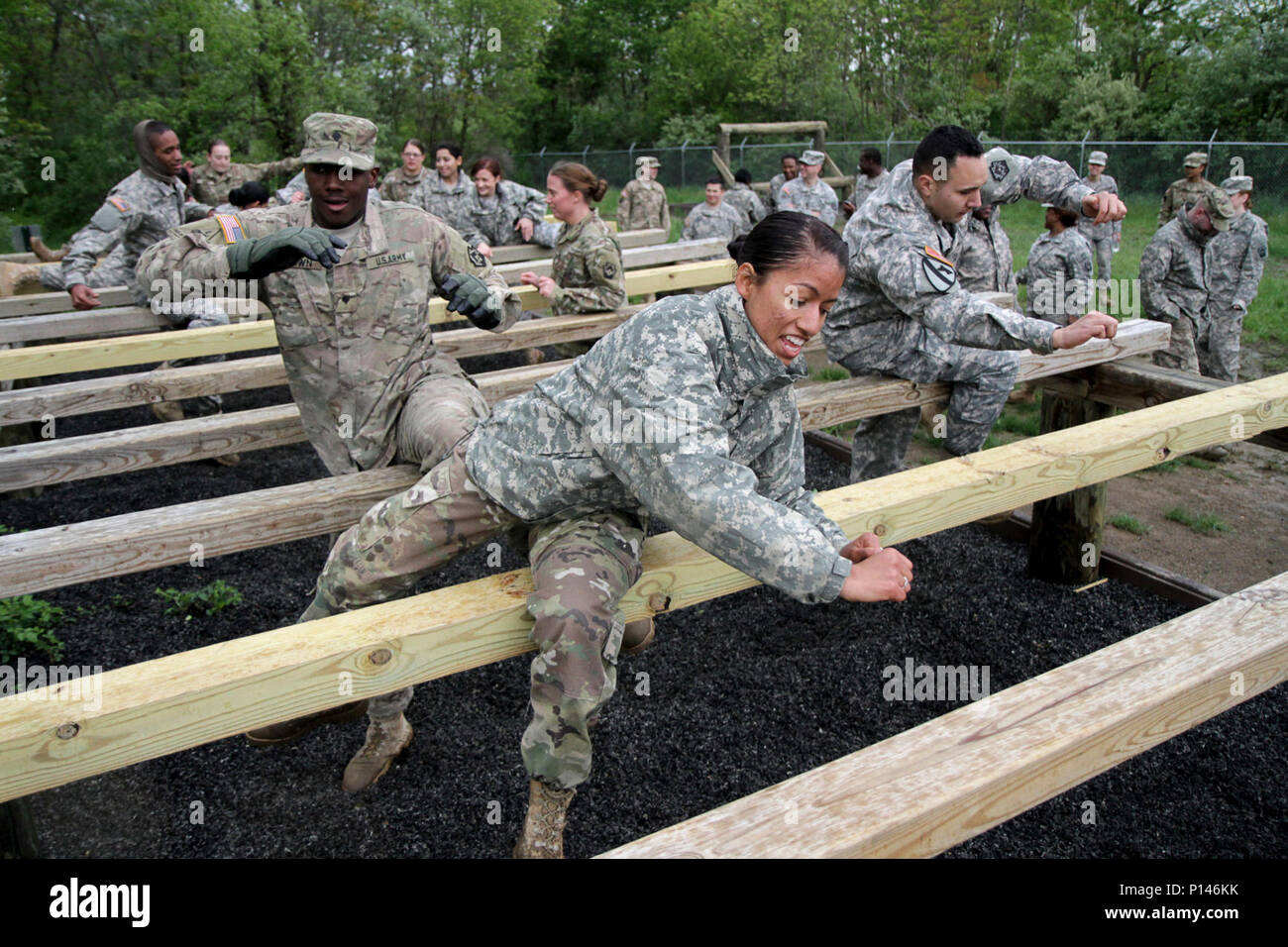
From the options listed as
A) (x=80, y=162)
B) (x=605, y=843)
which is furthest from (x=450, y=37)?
(x=605, y=843)

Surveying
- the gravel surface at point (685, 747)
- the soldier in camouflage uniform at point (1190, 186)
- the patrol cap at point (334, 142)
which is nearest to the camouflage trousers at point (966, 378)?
the gravel surface at point (685, 747)

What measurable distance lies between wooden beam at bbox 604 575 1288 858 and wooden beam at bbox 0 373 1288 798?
1 centimetres

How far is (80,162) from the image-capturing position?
844 inches

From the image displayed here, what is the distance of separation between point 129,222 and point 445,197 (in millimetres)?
3056

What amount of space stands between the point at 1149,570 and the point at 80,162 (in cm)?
2376

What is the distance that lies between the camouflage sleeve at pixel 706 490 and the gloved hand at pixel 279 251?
1.58 metres

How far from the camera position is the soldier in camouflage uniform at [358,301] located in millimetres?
3688

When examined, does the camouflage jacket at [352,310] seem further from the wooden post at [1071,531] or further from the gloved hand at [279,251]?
the wooden post at [1071,531]

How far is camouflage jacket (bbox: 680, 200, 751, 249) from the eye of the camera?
12594 mm

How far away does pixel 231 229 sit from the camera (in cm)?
382

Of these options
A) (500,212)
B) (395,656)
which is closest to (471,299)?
(395,656)

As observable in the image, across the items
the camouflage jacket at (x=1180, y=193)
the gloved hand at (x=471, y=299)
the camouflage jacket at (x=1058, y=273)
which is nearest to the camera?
the gloved hand at (x=471, y=299)

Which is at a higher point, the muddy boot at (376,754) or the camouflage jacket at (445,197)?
the camouflage jacket at (445,197)

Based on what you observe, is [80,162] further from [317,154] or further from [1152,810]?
[1152,810]
